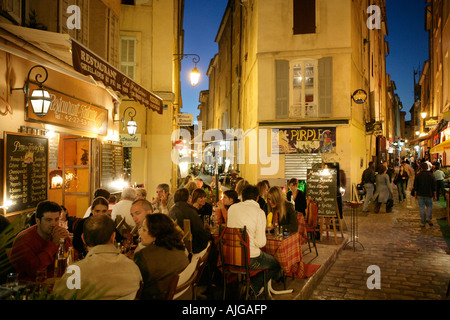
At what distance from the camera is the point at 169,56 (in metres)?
14.0

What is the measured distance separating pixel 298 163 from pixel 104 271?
13860 mm

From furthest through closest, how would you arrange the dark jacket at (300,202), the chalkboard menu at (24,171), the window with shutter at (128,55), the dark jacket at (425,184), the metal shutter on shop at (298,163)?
the metal shutter on shop at (298,163) → the window with shutter at (128,55) → the dark jacket at (425,184) → the dark jacket at (300,202) → the chalkboard menu at (24,171)

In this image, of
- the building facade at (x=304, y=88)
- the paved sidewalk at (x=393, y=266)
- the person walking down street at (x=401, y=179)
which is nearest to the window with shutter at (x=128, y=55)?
the building facade at (x=304, y=88)

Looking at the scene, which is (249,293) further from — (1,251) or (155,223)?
(1,251)

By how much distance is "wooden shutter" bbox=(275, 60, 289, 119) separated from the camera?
51.7ft

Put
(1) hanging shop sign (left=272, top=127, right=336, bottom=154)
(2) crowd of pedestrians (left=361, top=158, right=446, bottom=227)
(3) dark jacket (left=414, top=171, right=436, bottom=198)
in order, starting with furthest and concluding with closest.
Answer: (1) hanging shop sign (left=272, top=127, right=336, bottom=154) → (2) crowd of pedestrians (left=361, top=158, right=446, bottom=227) → (3) dark jacket (left=414, top=171, right=436, bottom=198)

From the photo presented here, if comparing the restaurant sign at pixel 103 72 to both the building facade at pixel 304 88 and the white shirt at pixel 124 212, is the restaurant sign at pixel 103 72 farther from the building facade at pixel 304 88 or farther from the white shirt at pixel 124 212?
the building facade at pixel 304 88

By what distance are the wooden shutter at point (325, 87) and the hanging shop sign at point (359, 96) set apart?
3.47 ft

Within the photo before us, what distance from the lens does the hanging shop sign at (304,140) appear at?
611 inches

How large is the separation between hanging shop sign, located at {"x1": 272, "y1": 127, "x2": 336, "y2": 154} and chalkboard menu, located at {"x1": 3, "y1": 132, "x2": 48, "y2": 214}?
11.3 m

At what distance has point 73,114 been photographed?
764 cm

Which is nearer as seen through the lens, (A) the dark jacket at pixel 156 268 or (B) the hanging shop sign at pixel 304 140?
(A) the dark jacket at pixel 156 268

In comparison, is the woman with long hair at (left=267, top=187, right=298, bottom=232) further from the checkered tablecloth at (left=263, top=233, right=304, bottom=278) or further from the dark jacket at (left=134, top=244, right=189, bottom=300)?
the dark jacket at (left=134, top=244, right=189, bottom=300)

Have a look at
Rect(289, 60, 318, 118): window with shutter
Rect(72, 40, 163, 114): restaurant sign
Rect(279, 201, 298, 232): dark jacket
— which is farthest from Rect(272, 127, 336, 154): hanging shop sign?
Rect(279, 201, 298, 232): dark jacket
